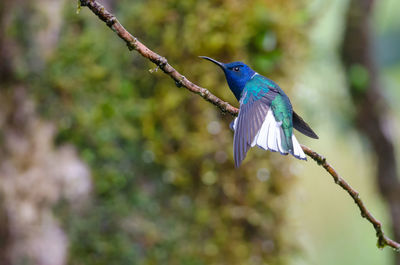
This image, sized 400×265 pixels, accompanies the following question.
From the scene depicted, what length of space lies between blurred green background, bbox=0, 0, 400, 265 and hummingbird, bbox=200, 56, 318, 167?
0.89 meters

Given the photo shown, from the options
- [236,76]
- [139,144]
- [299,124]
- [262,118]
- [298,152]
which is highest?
[139,144]

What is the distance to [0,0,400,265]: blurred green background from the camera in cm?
258

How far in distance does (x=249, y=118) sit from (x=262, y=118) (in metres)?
0.13

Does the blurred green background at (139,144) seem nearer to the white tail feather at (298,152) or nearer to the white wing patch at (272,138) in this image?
the white wing patch at (272,138)

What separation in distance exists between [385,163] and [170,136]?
2125mm

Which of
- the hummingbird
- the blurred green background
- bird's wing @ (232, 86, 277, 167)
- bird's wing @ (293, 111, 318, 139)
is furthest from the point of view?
the blurred green background

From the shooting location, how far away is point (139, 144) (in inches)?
110

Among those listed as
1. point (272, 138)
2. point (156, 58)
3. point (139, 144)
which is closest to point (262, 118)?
point (272, 138)

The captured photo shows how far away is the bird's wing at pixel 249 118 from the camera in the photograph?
132 cm

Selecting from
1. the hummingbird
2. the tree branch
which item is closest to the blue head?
the hummingbird

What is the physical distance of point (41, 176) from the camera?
257 centimetres

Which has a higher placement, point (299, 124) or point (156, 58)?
point (299, 124)

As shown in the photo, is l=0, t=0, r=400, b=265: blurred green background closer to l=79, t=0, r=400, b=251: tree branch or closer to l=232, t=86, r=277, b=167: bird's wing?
l=232, t=86, r=277, b=167: bird's wing

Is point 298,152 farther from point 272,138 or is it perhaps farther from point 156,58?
point 156,58
